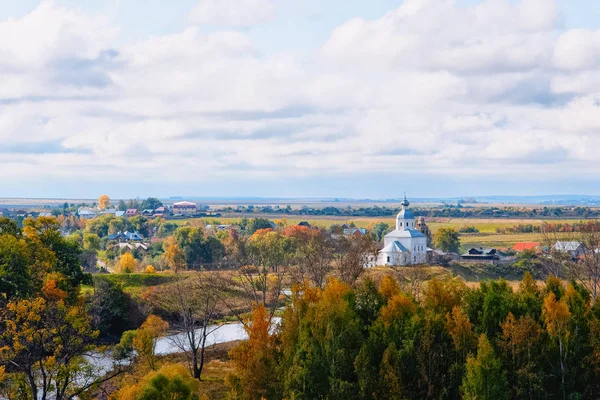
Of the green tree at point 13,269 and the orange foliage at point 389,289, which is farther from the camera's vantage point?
the green tree at point 13,269

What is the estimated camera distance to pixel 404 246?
10319 cm

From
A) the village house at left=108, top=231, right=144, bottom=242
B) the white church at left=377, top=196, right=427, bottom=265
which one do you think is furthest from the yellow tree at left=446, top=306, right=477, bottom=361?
the village house at left=108, top=231, right=144, bottom=242

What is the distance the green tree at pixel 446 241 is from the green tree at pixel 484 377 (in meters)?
90.1

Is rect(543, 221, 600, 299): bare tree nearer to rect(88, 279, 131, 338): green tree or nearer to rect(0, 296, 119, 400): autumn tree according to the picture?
rect(0, 296, 119, 400): autumn tree

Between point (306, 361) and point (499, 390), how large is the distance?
8.98 meters

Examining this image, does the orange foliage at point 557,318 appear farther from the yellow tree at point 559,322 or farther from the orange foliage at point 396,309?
the orange foliage at point 396,309

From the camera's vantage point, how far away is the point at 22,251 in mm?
47375

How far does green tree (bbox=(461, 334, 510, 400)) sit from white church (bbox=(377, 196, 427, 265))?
65.8 meters

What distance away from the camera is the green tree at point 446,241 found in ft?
Answer: 400

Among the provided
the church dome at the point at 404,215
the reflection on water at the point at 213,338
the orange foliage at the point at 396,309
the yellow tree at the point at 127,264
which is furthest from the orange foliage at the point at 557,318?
the church dome at the point at 404,215

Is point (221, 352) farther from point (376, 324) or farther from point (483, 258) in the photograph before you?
point (483, 258)

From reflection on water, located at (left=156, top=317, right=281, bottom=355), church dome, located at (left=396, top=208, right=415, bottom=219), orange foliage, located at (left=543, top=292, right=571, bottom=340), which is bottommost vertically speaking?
reflection on water, located at (left=156, top=317, right=281, bottom=355)

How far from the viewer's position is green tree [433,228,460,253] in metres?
122

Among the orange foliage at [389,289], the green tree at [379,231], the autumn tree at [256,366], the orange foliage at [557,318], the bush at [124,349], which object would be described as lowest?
the bush at [124,349]
